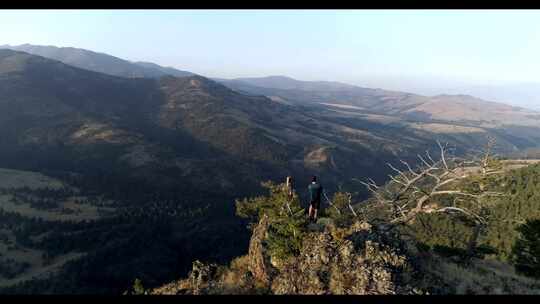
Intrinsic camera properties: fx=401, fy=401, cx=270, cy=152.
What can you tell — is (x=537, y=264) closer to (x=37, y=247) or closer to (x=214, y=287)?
(x=214, y=287)

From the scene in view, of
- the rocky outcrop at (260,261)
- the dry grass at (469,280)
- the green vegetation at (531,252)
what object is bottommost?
the rocky outcrop at (260,261)

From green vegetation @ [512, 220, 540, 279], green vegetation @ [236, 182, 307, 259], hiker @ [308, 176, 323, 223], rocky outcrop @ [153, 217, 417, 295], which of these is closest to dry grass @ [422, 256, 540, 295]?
rocky outcrop @ [153, 217, 417, 295]

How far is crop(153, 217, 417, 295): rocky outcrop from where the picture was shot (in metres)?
15.5

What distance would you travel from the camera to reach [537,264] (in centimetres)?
2280

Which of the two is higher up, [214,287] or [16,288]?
[214,287]

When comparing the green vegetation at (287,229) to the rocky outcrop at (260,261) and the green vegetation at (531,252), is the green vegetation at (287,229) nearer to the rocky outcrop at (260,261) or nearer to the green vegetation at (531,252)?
the rocky outcrop at (260,261)

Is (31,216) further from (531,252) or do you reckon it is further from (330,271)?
(531,252)

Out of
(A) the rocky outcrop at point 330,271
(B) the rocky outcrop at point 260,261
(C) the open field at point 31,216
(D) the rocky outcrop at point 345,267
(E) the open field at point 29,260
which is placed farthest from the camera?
(C) the open field at point 31,216

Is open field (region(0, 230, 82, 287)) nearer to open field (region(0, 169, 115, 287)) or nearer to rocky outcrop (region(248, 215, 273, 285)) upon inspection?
open field (region(0, 169, 115, 287))

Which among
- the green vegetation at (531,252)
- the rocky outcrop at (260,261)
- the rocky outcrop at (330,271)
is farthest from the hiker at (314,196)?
the green vegetation at (531,252)

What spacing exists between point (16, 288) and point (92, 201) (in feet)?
302

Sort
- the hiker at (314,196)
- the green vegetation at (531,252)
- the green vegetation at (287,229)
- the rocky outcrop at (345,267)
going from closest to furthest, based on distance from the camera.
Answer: the rocky outcrop at (345,267), the green vegetation at (287,229), the green vegetation at (531,252), the hiker at (314,196)

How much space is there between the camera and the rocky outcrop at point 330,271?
15539 millimetres
